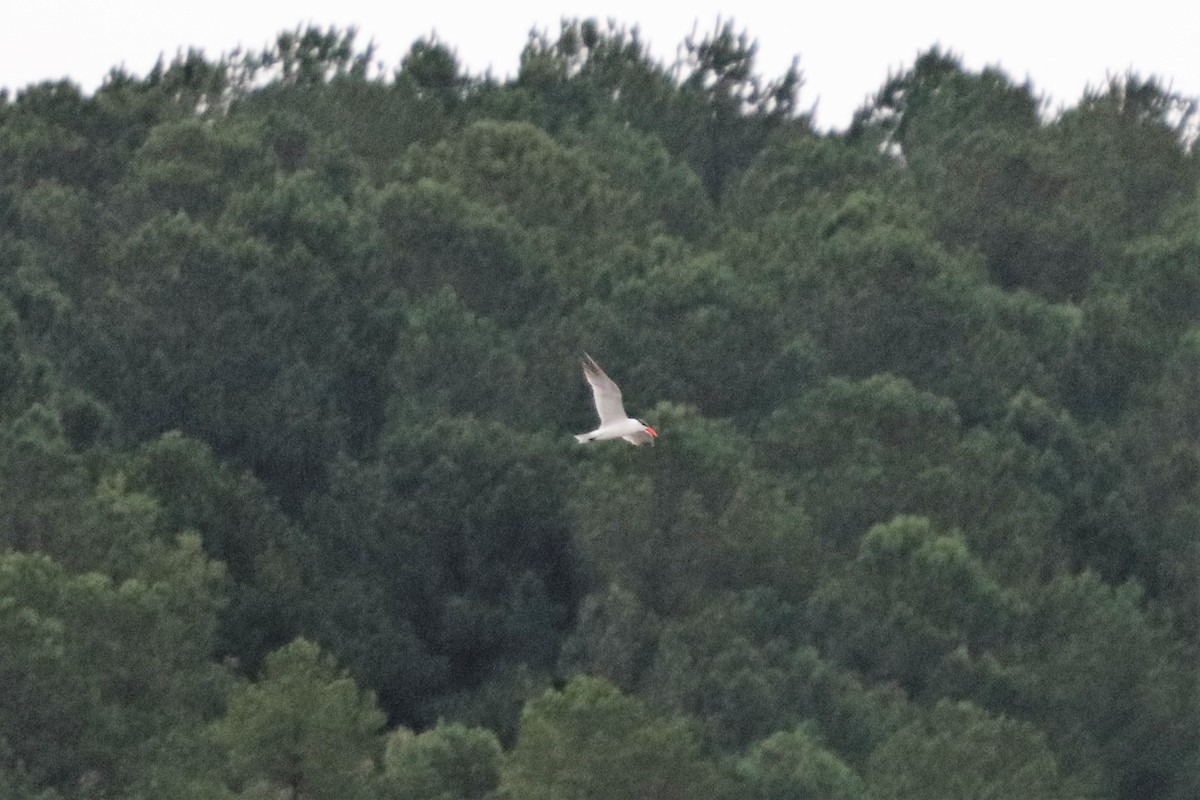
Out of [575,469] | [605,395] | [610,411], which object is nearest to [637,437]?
[610,411]

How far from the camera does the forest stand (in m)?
44.9

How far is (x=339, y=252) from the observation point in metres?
67.3

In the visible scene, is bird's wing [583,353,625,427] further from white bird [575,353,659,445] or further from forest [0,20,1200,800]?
forest [0,20,1200,800]

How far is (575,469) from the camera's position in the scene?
58406mm

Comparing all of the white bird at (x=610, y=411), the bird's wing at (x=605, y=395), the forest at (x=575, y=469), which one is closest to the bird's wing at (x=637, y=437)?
the white bird at (x=610, y=411)

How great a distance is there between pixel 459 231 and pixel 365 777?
2555 centimetres

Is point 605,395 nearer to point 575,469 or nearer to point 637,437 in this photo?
point 637,437

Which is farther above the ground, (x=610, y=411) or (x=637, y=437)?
(x=610, y=411)

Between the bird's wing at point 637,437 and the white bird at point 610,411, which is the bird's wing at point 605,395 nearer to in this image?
the white bird at point 610,411

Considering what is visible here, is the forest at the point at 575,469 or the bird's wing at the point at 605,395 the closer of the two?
the bird's wing at the point at 605,395

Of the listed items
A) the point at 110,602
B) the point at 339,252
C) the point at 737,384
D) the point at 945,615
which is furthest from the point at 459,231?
the point at 110,602

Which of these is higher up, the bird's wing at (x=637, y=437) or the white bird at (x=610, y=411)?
the white bird at (x=610, y=411)

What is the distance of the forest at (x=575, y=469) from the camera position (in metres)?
44.9

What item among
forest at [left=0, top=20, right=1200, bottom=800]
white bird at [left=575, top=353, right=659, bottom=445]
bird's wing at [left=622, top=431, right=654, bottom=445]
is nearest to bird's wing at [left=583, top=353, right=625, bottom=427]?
white bird at [left=575, top=353, right=659, bottom=445]
